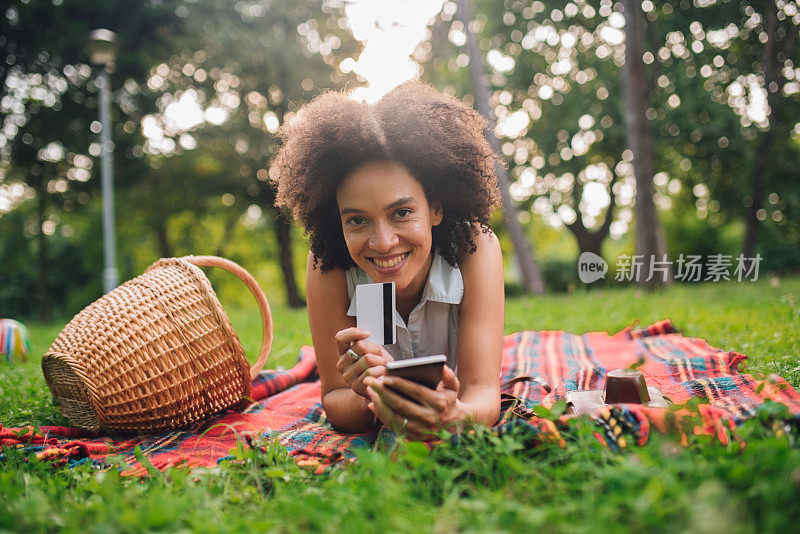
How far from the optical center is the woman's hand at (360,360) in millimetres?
1839

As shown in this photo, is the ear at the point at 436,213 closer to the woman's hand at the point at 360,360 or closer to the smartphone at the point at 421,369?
the woman's hand at the point at 360,360

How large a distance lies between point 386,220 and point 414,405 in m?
0.71

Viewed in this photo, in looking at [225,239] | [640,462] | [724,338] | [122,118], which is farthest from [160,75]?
[640,462]

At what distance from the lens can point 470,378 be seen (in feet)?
6.84

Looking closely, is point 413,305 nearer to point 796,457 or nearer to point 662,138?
point 796,457

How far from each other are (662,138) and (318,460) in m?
13.9

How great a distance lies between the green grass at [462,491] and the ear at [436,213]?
3.33ft

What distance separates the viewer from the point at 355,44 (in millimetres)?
13547

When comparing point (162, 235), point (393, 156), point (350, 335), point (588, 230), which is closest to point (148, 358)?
point (350, 335)

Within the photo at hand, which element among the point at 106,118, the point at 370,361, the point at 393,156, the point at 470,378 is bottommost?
the point at 470,378

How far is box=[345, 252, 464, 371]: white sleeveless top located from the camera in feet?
7.48

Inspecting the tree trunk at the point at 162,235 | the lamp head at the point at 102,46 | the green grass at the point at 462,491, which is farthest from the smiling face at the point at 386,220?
the tree trunk at the point at 162,235

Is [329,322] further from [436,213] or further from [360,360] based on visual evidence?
[436,213]

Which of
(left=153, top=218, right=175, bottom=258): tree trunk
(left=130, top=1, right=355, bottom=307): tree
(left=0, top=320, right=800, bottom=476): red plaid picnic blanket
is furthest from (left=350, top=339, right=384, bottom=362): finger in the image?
(left=153, top=218, right=175, bottom=258): tree trunk
